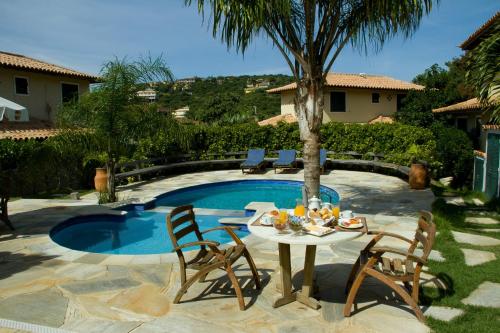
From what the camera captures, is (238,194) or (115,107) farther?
(238,194)

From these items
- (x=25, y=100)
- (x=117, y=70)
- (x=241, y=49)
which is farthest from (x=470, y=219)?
(x=25, y=100)

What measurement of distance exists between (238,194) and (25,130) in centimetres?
1120

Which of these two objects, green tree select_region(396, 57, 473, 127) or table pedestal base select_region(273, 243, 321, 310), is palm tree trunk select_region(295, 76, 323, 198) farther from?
green tree select_region(396, 57, 473, 127)

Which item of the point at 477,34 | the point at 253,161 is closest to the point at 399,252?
the point at 253,161

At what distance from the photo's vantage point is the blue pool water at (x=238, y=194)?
12148 mm

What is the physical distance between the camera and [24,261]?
19.4ft

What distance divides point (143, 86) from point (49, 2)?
536cm

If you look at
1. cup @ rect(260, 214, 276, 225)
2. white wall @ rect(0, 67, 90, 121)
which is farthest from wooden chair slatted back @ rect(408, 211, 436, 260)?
white wall @ rect(0, 67, 90, 121)

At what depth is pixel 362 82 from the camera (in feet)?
91.1

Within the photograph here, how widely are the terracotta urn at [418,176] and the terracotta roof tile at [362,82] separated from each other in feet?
49.6

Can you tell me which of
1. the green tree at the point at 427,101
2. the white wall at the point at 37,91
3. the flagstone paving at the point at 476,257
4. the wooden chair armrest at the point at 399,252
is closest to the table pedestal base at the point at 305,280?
the wooden chair armrest at the point at 399,252

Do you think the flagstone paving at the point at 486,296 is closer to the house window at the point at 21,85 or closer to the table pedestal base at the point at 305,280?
the table pedestal base at the point at 305,280

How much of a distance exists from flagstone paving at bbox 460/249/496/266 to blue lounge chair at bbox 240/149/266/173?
35.7ft

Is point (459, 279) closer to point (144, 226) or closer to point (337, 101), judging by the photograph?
point (144, 226)
